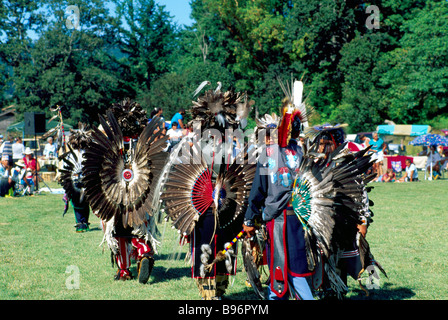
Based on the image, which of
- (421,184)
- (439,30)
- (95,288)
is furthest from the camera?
(439,30)

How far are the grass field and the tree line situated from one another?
60.6 feet

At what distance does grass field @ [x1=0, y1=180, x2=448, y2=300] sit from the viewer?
17.7ft

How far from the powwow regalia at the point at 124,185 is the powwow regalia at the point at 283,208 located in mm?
1750

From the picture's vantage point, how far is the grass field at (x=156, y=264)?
5.39m

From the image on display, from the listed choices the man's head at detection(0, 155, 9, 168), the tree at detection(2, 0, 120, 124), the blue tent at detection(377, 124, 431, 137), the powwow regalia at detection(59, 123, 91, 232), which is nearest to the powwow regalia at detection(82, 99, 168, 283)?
the powwow regalia at detection(59, 123, 91, 232)

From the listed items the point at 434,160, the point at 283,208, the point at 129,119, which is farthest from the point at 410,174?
the point at 283,208

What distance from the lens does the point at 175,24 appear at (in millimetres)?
49844

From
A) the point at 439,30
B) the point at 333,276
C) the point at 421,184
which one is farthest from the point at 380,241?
the point at 439,30

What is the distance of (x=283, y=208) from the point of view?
4141mm

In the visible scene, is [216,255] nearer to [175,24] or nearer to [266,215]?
[266,215]

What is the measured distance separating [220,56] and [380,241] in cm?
3391

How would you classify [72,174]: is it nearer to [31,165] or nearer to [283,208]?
[283,208]

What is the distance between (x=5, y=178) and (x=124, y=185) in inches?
398

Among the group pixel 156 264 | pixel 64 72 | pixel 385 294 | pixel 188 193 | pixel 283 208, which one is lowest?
pixel 385 294
